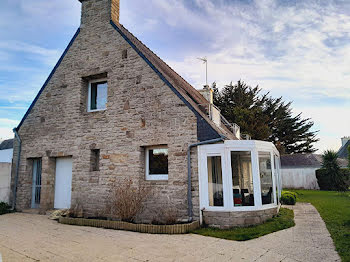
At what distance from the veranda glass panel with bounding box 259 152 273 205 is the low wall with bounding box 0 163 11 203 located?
1114 centimetres

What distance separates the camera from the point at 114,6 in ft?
35.2

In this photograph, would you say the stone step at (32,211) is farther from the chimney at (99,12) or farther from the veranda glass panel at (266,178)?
the veranda glass panel at (266,178)

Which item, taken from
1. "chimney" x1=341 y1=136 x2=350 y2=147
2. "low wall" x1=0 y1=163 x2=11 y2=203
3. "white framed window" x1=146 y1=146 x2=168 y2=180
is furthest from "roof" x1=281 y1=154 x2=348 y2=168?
"low wall" x1=0 y1=163 x2=11 y2=203

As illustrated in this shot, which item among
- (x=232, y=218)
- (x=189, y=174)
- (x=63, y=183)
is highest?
(x=189, y=174)

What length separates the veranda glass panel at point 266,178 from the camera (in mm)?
7797

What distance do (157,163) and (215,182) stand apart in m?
2.24

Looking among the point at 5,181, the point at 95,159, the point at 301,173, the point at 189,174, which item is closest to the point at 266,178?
the point at 189,174

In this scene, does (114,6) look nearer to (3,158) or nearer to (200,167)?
(200,167)

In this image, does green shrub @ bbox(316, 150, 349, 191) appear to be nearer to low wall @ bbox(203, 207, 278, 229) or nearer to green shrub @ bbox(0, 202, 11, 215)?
low wall @ bbox(203, 207, 278, 229)

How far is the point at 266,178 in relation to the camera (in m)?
8.06

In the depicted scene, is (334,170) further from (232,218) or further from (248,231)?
(248,231)

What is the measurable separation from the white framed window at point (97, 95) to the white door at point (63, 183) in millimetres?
2467

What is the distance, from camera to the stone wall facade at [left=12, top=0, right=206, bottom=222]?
8188 millimetres

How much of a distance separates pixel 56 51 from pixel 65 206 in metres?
7.27
